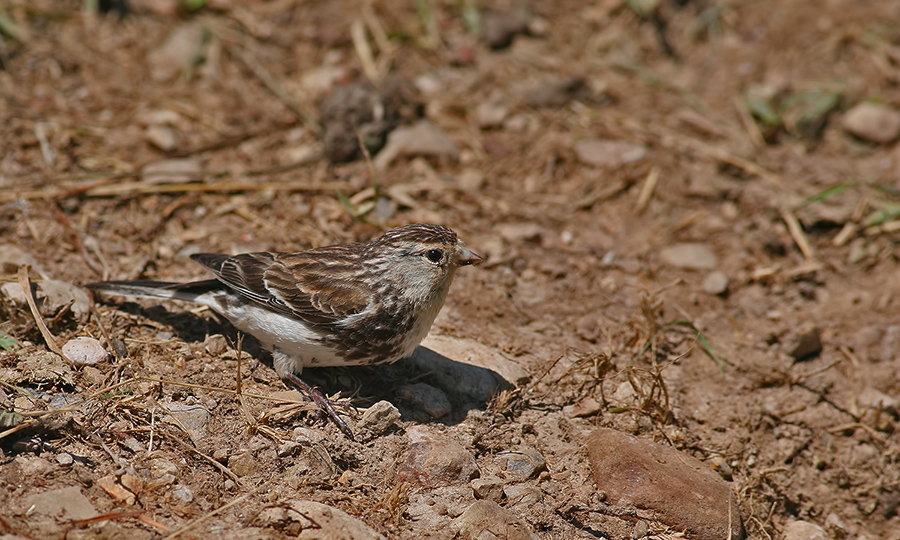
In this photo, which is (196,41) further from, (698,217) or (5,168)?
(698,217)

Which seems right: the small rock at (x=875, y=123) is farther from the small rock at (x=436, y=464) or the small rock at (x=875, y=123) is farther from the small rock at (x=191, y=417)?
the small rock at (x=191, y=417)

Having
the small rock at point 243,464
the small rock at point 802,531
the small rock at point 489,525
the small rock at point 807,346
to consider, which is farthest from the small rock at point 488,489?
the small rock at point 807,346

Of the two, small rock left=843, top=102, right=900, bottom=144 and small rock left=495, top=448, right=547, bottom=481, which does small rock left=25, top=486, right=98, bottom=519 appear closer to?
small rock left=495, top=448, right=547, bottom=481

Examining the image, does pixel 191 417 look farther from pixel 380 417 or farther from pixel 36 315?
pixel 36 315

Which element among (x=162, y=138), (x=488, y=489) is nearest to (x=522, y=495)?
(x=488, y=489)

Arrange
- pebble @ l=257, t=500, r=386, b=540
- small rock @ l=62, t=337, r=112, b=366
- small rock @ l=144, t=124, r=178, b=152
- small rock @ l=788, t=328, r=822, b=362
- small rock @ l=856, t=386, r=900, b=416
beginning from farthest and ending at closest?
small rock @ l=144, t=124, r=178, b=152 → small rock @ l=788, t=328, r=822, b=362 → small rock @ l=856, t=386, r=900, b=416 → small rock @ l=62, t=337, r=112, b=366 → pebble @ l=257, t=500, r=386, b=540

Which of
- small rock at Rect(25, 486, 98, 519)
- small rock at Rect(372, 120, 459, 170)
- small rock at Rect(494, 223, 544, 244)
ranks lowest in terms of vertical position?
small rock at Rect(494, 223, 544, 244)

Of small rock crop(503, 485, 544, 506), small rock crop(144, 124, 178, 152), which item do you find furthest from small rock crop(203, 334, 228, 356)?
small rock crop(144, 124, 178, 152)

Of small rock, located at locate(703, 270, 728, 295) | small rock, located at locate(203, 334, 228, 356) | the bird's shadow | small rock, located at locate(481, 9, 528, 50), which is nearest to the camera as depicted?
the bird's shadow
